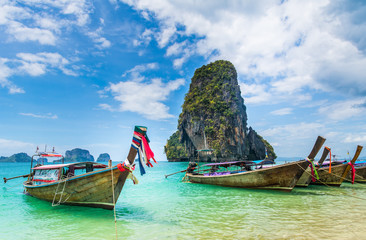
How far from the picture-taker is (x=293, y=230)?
19.3 ft

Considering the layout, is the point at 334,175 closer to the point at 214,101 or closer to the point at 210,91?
the point at 214,101

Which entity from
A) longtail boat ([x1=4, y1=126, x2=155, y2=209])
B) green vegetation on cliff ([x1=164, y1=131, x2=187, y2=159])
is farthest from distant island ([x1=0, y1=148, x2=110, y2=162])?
longtail boat ([x1=4, y1=126, x2=155, y2=209])

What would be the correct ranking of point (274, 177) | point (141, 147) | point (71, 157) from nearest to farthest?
1. point (141, 147)
2. point (274, 177)
3. point (71, 157)

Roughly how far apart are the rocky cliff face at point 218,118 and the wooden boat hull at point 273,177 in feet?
144

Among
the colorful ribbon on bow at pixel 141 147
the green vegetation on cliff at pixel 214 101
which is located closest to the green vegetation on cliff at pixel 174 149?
the green vegetation on cliff at pixel 214 101

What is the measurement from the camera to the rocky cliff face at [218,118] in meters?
61.3

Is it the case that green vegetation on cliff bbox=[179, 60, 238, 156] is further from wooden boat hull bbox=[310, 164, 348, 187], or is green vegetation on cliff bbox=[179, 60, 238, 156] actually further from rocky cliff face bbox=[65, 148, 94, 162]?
rocky cliff face bbox=[65, 148, 94, 162]

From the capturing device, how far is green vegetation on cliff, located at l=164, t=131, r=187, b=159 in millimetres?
88006

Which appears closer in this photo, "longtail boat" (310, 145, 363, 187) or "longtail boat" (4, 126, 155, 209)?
"longtail boat" (4, 126, 155, 209)

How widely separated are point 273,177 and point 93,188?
987 centimetres

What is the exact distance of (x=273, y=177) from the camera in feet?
39.6

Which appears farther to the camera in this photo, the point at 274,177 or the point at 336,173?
the point at 336,173

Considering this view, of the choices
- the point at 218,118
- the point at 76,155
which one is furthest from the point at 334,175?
the point at 76,155

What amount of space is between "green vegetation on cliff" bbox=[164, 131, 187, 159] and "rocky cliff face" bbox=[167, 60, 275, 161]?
13.5 metres
